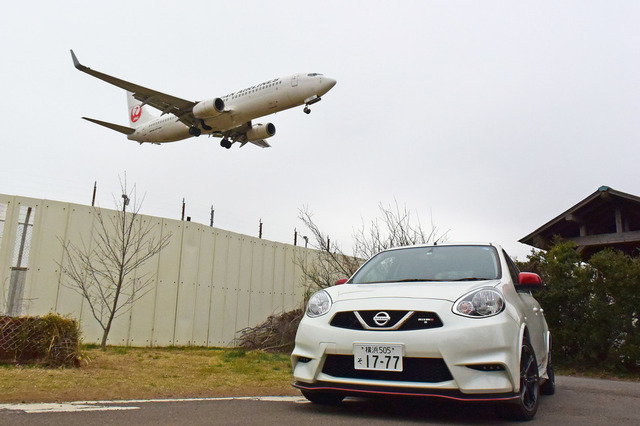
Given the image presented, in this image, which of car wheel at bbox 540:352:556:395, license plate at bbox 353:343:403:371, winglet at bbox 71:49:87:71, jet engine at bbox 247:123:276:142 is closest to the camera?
license plate at bbox 353:343:403:371

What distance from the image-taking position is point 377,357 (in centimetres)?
375

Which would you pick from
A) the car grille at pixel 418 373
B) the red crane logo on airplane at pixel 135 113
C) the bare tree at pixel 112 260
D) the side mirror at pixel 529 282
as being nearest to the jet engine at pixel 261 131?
the red crane logo on airplane at pixel 135 113

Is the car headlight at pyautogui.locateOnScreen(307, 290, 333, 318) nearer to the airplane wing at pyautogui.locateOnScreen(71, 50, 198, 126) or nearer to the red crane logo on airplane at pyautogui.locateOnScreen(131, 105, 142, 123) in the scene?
the airplane wing at pyautogui.locateOnScreen(71, 50, 198, 126)

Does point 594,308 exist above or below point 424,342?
above

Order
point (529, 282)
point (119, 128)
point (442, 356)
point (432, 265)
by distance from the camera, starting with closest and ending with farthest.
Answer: point (442, 356), point (529, 282), point (432, 265), point (119, 128)

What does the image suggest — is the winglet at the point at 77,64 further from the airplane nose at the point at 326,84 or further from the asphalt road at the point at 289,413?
the asphalt road at the point at 289,413

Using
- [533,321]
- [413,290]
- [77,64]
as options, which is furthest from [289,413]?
[77,64]

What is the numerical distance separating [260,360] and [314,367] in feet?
17.8

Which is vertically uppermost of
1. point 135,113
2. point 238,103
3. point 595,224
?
point 135,113

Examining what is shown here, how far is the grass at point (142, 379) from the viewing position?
16.4 ft

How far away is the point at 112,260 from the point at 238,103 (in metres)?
10.8

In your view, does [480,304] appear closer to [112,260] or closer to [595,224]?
[112,260]

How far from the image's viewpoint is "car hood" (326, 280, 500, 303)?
3.92 m

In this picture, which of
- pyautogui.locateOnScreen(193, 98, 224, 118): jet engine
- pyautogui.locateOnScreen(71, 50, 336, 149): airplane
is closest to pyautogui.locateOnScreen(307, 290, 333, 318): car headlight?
pyautogui.locateOnScreen(71, 50, 336, 149): airplane
